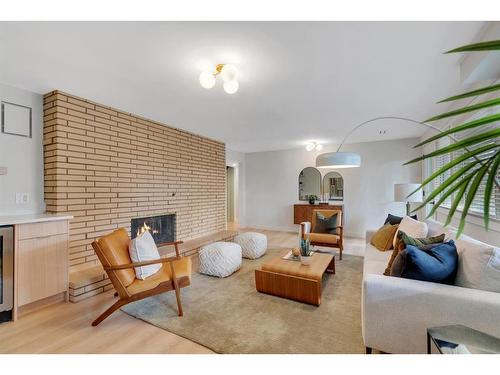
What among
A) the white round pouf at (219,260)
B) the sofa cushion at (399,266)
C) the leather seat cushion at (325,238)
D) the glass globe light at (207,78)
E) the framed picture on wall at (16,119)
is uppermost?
the glass globe light at (207,78)

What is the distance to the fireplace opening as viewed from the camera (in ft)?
11.9

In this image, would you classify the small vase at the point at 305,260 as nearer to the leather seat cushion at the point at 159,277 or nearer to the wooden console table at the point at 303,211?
the leather seat cushion at the point at 159,277

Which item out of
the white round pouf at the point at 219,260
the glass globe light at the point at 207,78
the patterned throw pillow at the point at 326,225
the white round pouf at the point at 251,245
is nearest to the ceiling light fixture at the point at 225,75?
the glass globe light at the point at 207,78

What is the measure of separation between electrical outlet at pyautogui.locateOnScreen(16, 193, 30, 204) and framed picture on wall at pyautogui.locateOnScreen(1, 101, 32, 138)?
2.20 ft

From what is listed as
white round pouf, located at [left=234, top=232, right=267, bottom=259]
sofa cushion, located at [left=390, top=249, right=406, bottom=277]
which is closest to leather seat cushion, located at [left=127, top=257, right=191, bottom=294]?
white round pouf, located at [left=234, top=232, right=267, bottom=259]

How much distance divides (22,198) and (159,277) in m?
1.85

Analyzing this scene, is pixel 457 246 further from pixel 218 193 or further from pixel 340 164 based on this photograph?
pixel 218 193

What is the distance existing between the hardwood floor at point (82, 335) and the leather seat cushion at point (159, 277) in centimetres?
29

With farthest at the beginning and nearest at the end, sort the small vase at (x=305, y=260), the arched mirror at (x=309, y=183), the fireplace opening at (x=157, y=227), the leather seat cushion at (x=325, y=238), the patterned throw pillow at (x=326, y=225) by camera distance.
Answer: the arched mirror at (x=309, y=183)
the patterned throw pillow at (x=326, y=225)
the leather seat cushion at (x=325, y=238)
the fireplace opening at (x=157, y=227)
the small vase at (x=305, y=260)

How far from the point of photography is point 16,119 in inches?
104

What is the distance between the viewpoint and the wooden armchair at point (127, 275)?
2.07 metres

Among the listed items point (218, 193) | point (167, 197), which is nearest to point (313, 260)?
point (167, 197)

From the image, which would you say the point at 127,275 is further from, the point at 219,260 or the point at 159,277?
the point at 219,260
